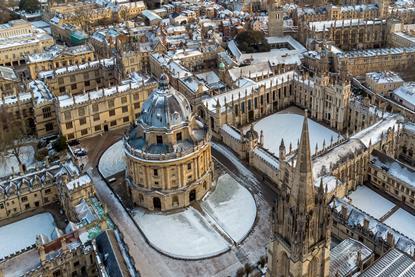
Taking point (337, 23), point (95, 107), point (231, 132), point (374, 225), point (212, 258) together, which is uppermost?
point (337, 23)

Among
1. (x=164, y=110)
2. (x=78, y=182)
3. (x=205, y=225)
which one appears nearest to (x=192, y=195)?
(x=205, y=225)

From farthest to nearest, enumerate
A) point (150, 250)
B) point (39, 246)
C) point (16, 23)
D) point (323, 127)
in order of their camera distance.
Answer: point (16, 23)
point (323, 127)
point (150, 250)
point (39, 246)

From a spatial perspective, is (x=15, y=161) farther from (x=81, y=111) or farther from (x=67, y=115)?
(x=81, y=111)

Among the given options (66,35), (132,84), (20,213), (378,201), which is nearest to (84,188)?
(20,213)

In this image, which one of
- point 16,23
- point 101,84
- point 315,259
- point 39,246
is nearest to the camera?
point 315,259

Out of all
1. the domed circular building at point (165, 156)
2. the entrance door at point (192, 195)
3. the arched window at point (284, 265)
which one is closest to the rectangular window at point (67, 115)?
the domed circular building at point (165, 156)

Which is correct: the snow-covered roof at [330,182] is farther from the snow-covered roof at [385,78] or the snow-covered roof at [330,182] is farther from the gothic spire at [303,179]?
the snow-covered roof at [385,78]

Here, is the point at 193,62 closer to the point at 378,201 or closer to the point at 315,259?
the point at 378,201
